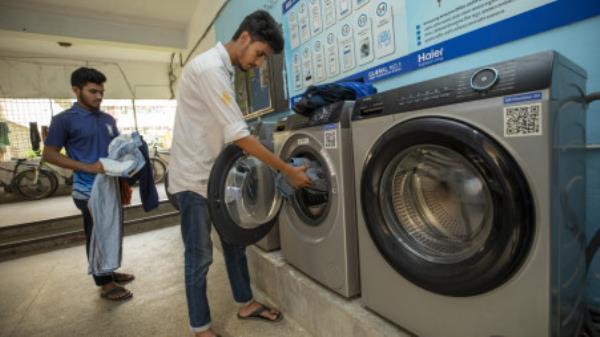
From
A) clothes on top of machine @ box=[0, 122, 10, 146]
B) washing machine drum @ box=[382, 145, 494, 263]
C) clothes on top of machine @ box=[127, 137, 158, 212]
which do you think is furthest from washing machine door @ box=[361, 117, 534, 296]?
clothes on top of machine @ box=[0, 122, 10, 146]

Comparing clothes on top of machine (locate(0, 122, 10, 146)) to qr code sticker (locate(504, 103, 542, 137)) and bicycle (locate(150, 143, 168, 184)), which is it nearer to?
bicycle (locate(150, 143, 168, 184))

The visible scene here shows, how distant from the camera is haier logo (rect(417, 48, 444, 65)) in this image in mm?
1178

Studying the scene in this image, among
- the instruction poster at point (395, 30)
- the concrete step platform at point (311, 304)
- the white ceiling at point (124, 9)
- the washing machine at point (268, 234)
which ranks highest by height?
the white ceiling at point (124, 9)

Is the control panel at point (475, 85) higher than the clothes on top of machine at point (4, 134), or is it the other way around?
the clothes on top of machine at point (4, 134)

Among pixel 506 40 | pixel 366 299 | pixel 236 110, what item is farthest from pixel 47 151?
pixel 506 40

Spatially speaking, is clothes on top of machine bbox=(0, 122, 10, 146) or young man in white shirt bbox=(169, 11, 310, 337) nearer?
young man in white shirt bbox=(169, 11, 310, 337)

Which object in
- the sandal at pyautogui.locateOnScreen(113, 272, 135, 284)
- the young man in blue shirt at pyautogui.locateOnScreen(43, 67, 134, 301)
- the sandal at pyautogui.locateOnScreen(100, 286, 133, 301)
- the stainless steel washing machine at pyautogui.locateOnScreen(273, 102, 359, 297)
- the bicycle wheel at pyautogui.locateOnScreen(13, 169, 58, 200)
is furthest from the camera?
the bicycle wheel at pyautogui.locateOnScreen(13, 169, 58, 200)

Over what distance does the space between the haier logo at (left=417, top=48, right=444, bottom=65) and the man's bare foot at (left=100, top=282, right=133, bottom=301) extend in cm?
209

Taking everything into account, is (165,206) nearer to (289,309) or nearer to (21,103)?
(289,309)

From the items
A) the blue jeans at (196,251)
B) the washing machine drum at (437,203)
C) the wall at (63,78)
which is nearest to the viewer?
the washing machine drum at (437,203)

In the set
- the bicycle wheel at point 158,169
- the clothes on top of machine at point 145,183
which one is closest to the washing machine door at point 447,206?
the clothes on top of machine at point 145,183

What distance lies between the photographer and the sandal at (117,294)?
1745 mm

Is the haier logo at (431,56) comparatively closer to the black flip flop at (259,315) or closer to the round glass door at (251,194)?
the round glass door at (251,194)

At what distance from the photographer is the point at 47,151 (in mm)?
1624
